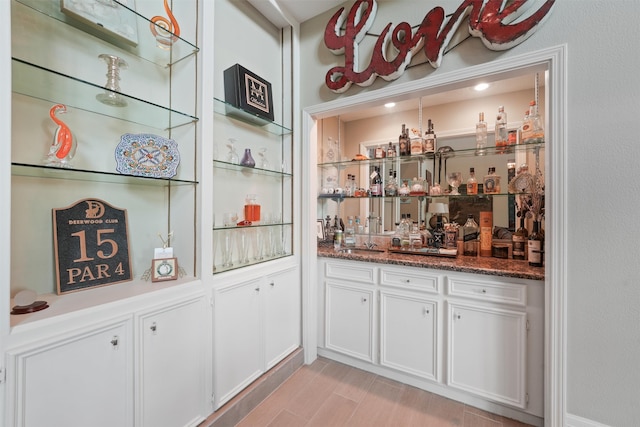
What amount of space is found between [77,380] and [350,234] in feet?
7.20

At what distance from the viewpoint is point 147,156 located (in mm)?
1451

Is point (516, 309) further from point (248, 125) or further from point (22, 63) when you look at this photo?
point (22, 63)

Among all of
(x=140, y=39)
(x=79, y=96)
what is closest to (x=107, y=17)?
(x=140, y=39)

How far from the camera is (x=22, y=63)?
1.04 metres

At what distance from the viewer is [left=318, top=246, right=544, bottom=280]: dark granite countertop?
168 centimetres

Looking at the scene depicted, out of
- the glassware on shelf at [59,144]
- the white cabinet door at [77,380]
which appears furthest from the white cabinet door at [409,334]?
the glassware on shelf at [59,144]

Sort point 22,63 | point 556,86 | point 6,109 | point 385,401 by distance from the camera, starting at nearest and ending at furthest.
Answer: point 6,109, point 22,63, point 556,86, point 385,401

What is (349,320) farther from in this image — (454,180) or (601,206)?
(601,206)

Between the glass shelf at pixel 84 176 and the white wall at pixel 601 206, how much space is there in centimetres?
219

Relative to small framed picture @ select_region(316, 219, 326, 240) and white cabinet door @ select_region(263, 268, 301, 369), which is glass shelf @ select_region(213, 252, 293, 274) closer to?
white cabinet door @ select_region(263, 268, 301, 369)

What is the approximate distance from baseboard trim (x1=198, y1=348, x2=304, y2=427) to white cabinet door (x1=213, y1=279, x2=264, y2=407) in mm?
43

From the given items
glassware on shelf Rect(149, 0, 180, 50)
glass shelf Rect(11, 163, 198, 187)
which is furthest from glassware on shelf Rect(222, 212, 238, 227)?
glassware on shelf Rect(149, 0, 180, 50)

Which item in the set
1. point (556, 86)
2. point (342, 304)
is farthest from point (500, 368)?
point (556, 86)

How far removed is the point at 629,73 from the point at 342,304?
7.38ft
